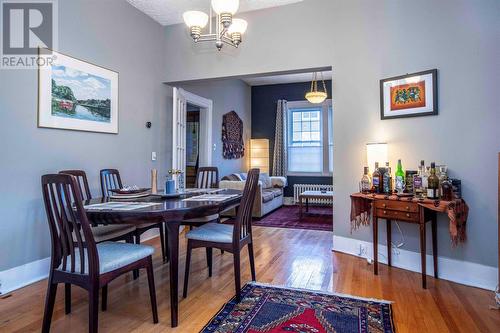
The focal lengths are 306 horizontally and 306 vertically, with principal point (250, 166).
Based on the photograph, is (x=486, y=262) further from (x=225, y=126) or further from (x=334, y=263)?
(x=225, y=126)

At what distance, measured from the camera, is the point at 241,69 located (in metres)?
3.94

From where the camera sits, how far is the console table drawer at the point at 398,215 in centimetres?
255

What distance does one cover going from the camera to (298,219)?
17.9 feet

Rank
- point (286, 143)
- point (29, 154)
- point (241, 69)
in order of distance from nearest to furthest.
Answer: point (29, 154), point (241, 69), point (286, 143)

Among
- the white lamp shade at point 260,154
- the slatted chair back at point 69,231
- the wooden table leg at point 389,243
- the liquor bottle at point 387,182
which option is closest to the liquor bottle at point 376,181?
the liquor bottle at point 387,182

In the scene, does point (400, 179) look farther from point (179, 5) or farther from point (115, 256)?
point (179, 5)

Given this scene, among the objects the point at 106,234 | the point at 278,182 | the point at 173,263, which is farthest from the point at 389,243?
the point at 278,182

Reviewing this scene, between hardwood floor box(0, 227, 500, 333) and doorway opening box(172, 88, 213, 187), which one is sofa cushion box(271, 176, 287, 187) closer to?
doorway opening box(172, 88, 213, 187)

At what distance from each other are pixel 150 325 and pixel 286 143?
608cm

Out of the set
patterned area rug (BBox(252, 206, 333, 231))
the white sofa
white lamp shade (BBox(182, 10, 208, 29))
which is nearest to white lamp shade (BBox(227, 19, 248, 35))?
white lamp shade (BBox(182, 10, 208, 29))

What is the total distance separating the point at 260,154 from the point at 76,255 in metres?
6.11

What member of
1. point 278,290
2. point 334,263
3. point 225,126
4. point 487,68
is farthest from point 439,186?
point 225,126

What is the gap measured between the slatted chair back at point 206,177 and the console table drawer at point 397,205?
6.66 feet

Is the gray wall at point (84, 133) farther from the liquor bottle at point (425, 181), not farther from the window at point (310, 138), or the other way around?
the window at point (310, 138)
